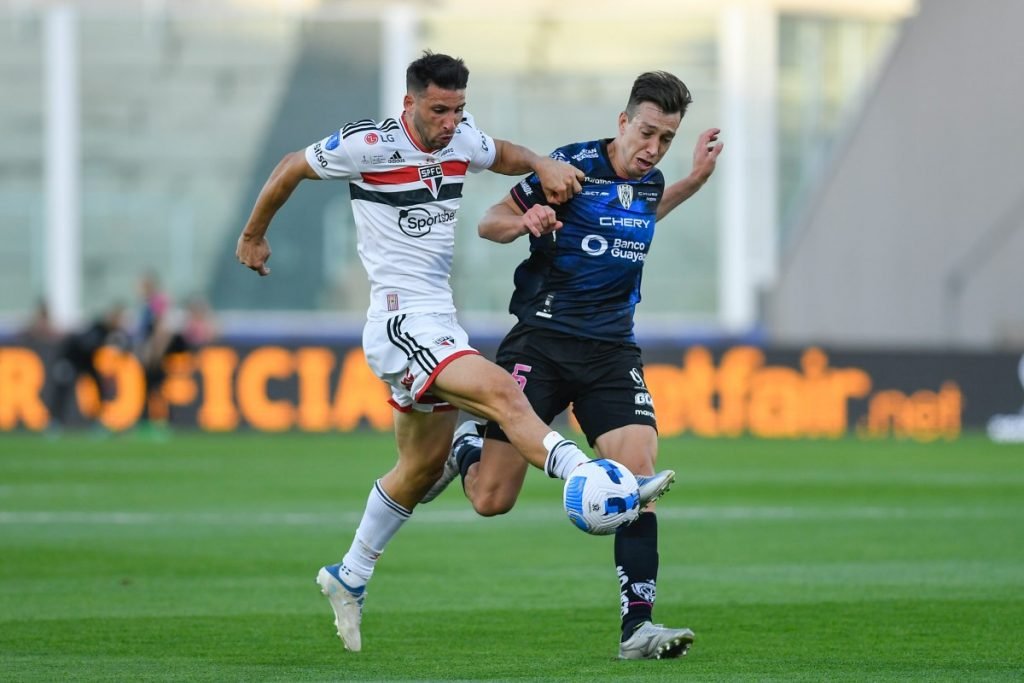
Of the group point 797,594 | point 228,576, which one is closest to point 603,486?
point 797,594

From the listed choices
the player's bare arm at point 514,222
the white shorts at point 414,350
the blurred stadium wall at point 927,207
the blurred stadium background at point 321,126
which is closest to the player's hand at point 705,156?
the player's bare arm at point 514,222

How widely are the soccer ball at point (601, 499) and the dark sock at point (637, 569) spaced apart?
1.40 feet

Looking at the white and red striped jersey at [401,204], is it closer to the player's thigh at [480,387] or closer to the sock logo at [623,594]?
the player's thigh at [480,387]

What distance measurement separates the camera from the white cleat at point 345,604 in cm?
792

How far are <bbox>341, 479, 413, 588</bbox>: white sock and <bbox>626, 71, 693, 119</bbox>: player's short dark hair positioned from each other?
200cm

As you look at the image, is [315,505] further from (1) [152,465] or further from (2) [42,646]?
(2) [42,646]

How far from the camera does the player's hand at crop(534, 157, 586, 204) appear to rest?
796 centimetres

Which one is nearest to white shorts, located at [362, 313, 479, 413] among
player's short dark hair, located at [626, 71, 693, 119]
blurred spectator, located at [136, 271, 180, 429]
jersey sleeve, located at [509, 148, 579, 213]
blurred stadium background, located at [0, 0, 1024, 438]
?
jersey sleeve, located at [509, 148, 579, 213]

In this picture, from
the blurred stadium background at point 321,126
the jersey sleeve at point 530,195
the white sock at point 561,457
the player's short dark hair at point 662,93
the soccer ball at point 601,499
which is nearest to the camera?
the soccer ball at point 601,499

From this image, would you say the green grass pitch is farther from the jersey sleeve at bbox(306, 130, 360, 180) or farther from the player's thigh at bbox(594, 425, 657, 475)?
the jersey sleeve at bbox(306, 130, 360, 180)

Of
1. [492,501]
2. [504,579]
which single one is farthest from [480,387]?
[504,579]

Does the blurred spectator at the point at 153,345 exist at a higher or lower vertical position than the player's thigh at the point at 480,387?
lower

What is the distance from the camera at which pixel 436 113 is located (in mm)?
7836

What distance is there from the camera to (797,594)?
973 cm
